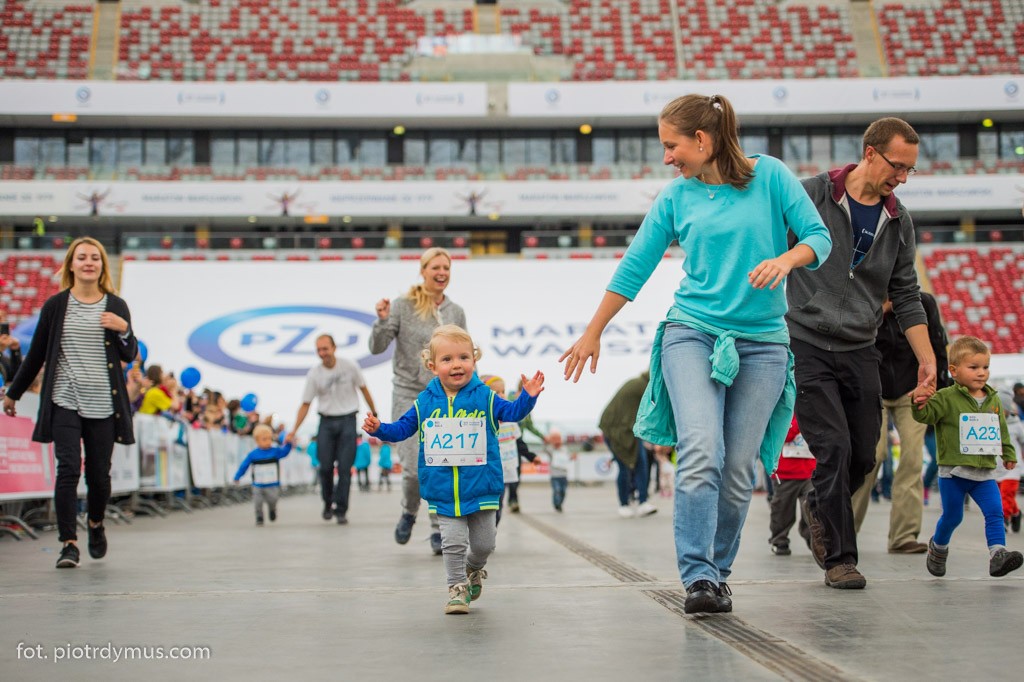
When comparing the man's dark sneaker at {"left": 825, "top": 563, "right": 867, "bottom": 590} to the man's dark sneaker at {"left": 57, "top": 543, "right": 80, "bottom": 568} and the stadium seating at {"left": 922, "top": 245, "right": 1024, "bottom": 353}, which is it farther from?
the stadium seating at {"left": 922, "top": 245, "right": 1024, "bottom": 353}

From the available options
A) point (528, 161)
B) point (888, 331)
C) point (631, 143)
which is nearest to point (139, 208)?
point (528, 161)

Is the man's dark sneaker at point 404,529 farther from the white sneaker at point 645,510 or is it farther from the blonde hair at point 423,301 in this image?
the white sneaker at point 645,510

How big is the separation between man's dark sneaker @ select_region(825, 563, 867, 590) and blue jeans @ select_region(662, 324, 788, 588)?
2.36 ft

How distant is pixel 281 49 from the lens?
42094 mm

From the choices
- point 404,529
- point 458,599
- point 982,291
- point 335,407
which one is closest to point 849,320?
point 458,599

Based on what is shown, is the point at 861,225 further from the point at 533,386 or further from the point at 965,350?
the point at 533,386

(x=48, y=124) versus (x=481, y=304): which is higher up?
(x=48, y=124)

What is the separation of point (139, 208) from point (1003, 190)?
2863 cm

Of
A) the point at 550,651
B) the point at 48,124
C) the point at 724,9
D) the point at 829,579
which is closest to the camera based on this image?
the point at 550,651

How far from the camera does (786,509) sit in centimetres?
700

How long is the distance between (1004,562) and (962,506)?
0.33m

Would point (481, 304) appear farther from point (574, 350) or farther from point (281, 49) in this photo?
point (574, 350)

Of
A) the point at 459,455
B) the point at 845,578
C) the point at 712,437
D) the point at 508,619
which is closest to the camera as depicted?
the point at 712,437

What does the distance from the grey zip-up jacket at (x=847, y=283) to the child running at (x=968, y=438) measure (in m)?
0.48
